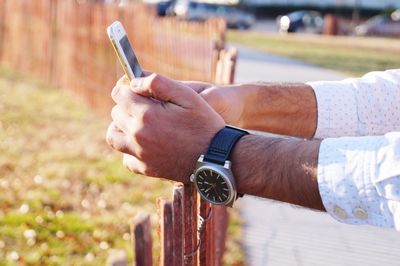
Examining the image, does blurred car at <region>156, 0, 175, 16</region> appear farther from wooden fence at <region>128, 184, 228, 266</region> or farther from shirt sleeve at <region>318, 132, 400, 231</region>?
shirt sleeve at <region>318, 132, 400, 231</region>

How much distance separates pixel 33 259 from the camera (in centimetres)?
465

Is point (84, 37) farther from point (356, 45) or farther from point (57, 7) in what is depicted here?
point (356, 45)

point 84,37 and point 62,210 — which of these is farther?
point 84,37

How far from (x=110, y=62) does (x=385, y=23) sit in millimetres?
32368

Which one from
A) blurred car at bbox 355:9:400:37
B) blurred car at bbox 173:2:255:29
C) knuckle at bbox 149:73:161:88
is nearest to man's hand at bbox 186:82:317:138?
knuckle at bbox 149:73:161:88

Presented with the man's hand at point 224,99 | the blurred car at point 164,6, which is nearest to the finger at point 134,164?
the man's hand at point 224,99

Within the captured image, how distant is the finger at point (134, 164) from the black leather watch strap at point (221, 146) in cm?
16

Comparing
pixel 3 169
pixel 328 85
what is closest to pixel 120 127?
pixel 328 85

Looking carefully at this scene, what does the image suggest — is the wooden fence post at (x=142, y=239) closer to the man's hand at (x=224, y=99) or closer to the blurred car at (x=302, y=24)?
the man's hand at (x=224, y=99)

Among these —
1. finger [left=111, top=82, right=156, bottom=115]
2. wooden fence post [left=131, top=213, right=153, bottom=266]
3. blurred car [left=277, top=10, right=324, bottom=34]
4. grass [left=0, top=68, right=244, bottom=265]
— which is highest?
finger [left=111, top=82, right=156, bottom=115]

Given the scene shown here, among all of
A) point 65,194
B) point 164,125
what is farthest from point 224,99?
point 65,194

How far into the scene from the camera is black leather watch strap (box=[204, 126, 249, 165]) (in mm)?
1754

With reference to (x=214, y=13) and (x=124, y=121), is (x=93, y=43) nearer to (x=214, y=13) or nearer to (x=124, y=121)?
(x=124, y=121)

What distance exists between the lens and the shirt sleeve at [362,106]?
2.43 meters
